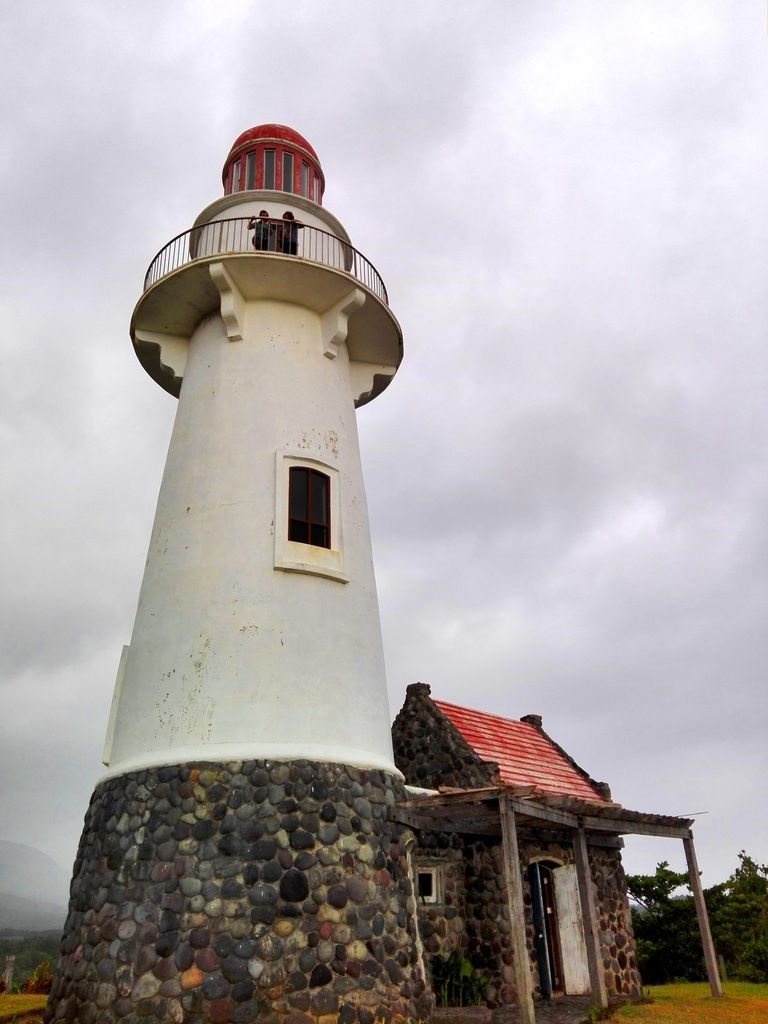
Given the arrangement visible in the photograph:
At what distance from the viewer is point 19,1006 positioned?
13.3 meters

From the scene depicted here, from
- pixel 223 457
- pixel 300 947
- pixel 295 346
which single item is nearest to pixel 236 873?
pixel 300 947

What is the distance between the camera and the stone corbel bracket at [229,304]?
13.3m

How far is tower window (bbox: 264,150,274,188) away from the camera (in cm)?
1565

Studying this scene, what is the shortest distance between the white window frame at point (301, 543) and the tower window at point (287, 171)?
6.17m

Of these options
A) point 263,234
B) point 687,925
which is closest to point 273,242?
point 263,234

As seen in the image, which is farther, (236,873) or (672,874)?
(672,874)

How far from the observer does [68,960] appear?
9961 millimetres

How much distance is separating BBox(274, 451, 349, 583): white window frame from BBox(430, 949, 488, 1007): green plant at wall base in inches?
237

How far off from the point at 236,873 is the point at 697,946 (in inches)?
731

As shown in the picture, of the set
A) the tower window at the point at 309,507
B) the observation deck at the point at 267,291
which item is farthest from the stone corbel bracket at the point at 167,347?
the tower window at the point at 309,507

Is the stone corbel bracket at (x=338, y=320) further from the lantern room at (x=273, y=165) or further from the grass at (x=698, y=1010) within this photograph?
the grass at (x=698, y=1010)

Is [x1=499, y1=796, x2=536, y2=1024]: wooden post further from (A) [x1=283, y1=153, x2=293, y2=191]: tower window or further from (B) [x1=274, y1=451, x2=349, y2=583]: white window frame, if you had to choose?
(A) [x1=283, y1=153, x2=293, y2=191]: tower window

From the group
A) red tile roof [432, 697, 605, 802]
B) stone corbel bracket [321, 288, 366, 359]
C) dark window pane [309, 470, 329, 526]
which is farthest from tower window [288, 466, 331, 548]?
red tile roof [432, 697, 605, 802]

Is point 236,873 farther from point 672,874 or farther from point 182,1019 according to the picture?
point 672,874
